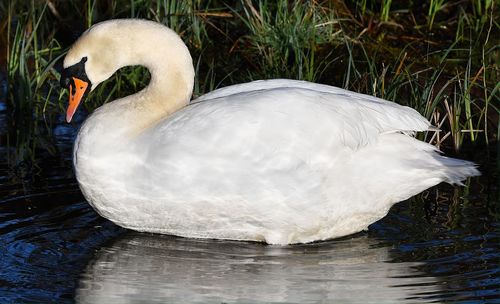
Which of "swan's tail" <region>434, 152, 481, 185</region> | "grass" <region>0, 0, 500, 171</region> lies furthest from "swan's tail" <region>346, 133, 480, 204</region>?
"grass" <region>0, 0, 500, 171</region>

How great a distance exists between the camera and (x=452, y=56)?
367 inches

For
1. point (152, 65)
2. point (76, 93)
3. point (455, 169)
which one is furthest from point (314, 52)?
point (76, 93)

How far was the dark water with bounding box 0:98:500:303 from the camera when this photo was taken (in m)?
5.88

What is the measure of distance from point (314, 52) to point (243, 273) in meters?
3.27

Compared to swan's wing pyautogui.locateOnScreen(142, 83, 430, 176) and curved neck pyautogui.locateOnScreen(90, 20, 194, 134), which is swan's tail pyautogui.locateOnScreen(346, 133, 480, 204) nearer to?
swan's wing pyautogui.locateOnScreen(142, 83, 430, 176)

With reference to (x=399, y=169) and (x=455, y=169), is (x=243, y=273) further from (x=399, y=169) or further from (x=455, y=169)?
(x=455, y=169)

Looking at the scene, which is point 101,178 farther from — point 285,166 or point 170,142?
point 285,166

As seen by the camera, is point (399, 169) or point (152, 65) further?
point (152, 65)

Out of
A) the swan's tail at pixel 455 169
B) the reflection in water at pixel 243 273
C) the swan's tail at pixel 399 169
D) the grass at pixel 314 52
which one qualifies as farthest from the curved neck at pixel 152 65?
the grass at pixel 314 52

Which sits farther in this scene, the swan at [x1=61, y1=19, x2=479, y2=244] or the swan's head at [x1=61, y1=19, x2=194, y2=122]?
the swan's head at [x1=61, y1=19, x2=194, y2=122]

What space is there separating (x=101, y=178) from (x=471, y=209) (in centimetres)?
214

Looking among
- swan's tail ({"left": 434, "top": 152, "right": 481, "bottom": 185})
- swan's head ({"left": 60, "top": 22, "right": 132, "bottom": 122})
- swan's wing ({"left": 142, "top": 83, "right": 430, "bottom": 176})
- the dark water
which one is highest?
swan's head ({"left": 60, "top": 22, "right": 132, "bottom": 122})

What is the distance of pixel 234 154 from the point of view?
632cm

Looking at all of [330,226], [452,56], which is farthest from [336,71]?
[330,226]
